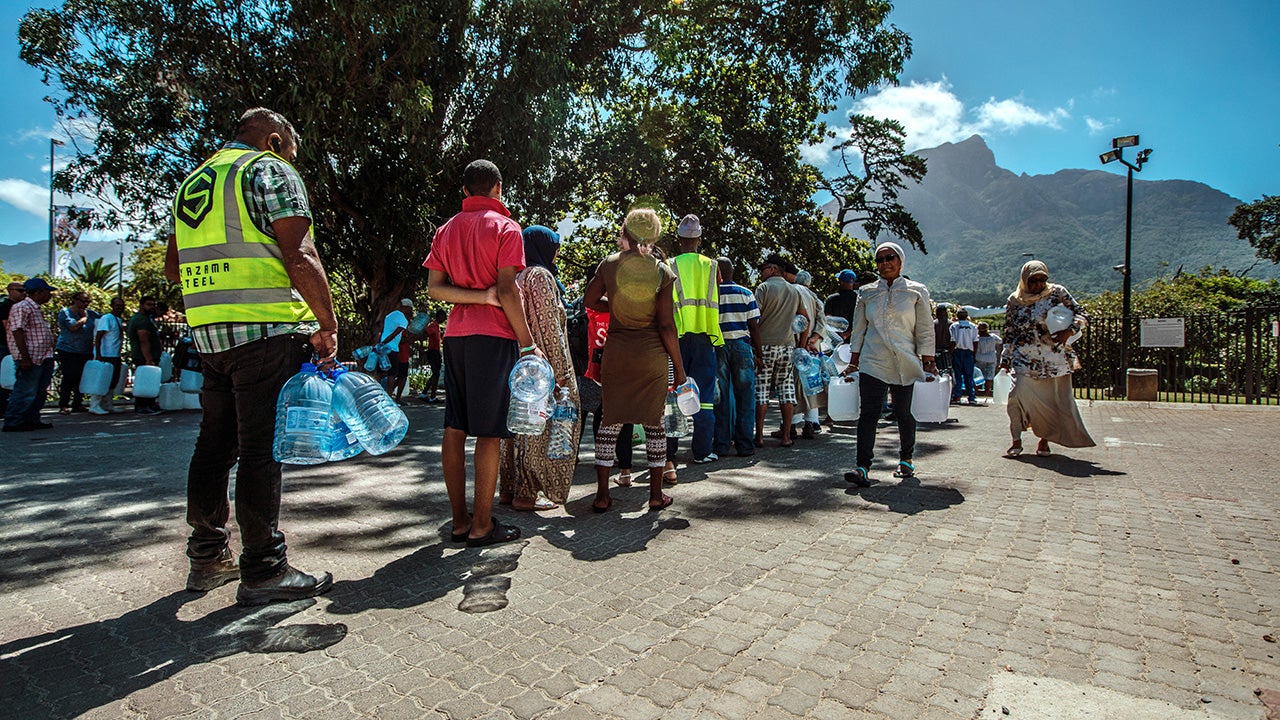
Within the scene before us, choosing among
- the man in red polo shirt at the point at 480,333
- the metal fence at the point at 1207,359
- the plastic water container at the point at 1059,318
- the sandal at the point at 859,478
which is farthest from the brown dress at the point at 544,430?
the metal fence at the point at 1207,359

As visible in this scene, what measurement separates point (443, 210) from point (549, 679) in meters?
13.9

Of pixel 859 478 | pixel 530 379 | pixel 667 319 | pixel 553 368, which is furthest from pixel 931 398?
pixel 530 379

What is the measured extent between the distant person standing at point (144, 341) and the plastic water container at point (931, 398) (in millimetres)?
11031

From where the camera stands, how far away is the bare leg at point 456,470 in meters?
3.86

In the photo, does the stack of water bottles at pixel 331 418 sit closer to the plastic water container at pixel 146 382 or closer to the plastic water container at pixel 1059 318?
the plastic water container at pixel 1059 318

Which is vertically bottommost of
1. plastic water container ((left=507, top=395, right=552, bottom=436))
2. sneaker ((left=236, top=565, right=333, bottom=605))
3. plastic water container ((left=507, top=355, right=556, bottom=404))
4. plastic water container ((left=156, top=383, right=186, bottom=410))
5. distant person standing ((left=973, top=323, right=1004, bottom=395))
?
sneaker ((left=236, top=565, right=333, bottom=605))

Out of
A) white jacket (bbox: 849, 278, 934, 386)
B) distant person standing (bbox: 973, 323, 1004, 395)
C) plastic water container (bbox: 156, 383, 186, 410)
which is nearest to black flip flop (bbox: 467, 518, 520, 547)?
white jacket (bbox: 849, 278, 934, 386)

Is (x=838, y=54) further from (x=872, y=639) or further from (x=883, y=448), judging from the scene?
(x=872, y=639)

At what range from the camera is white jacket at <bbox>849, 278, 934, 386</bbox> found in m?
5.68

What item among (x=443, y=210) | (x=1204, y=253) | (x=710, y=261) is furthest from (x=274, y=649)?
(x=1204, y=253)

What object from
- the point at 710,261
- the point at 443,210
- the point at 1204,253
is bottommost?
the point at 710,261

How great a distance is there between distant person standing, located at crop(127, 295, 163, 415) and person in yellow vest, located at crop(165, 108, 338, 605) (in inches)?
371

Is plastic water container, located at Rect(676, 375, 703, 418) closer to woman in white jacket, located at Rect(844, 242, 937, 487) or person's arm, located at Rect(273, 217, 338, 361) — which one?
woman in white jacket, located at Rect(844, 242, 937, 487)

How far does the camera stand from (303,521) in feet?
14.4
